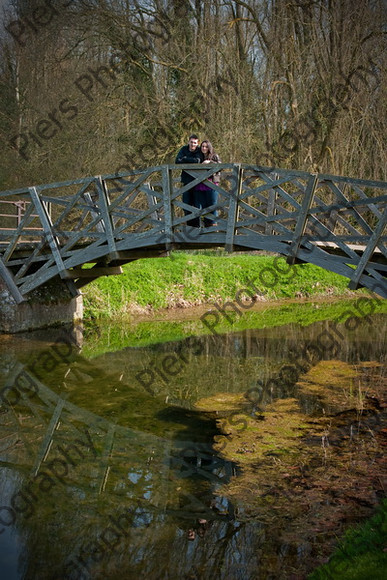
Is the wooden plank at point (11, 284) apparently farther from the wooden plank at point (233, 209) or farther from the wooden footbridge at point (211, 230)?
the wooden plank at point (233, 209)

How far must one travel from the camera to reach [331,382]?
10227 millimetres

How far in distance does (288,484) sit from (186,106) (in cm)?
1774

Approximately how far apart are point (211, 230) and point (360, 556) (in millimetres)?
6880

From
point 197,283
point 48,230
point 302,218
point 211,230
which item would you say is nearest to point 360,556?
point 302,218

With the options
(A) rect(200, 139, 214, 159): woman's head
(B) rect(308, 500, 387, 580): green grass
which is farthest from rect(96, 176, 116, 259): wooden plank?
(B) rect(308, 500, 387, 580): green grass

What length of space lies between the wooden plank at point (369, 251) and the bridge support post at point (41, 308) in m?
6.85

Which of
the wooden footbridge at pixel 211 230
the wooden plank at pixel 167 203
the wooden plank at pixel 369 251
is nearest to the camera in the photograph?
the wooden plank at pixel 369 251

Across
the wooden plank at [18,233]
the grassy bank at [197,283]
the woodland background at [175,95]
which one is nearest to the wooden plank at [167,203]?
the wooden plank at [18,233]

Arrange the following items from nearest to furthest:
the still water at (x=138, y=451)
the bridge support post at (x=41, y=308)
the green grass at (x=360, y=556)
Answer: the green grass at (x=360, y=556), the still water at (x=138, y=451), the bridge support post at (x=41, y=308)

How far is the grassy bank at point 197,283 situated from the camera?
1614cm

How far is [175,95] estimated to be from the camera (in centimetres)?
2278

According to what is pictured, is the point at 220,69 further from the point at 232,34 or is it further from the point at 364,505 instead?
the point at 364,505

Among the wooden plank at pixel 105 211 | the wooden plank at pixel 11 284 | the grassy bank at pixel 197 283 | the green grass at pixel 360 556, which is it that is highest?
the green grass at pixel 360 556

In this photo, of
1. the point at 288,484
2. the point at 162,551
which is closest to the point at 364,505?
the point at 288,484
